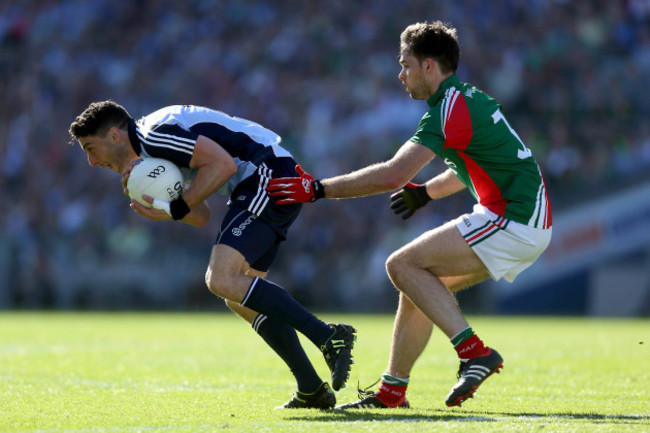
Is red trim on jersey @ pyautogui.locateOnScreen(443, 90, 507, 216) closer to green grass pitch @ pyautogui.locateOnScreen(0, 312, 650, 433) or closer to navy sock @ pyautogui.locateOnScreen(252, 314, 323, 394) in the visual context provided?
green grass pitch @ pyautogui.locateOnScreen(0, 312, 650, 433)

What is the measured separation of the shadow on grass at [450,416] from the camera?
4.90 m

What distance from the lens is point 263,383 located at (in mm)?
7156

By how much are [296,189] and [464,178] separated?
38.1 inches

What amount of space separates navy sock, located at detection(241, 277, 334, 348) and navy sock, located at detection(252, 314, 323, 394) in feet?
0.74

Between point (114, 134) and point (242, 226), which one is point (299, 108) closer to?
point (114, 134)

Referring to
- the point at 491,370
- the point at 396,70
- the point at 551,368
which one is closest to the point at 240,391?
the point at 491,370

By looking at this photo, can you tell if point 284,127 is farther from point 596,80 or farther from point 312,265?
point 596,80

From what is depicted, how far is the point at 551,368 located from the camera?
836 cm

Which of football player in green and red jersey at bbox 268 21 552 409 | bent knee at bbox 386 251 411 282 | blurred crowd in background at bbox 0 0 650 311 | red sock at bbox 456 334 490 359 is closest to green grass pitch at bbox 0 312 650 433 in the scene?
red sock at bbox 456 334 490 359

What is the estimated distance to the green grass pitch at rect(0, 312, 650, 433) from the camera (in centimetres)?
485

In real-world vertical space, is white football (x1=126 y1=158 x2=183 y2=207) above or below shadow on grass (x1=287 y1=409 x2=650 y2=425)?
above

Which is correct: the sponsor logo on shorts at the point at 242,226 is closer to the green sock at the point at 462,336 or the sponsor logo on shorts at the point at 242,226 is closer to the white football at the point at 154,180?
the white football at the point at 154,180

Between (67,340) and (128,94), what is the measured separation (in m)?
11.2

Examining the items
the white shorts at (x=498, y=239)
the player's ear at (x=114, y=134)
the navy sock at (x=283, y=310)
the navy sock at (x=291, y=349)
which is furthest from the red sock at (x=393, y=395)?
the player's ear at (x=114, y=134)
